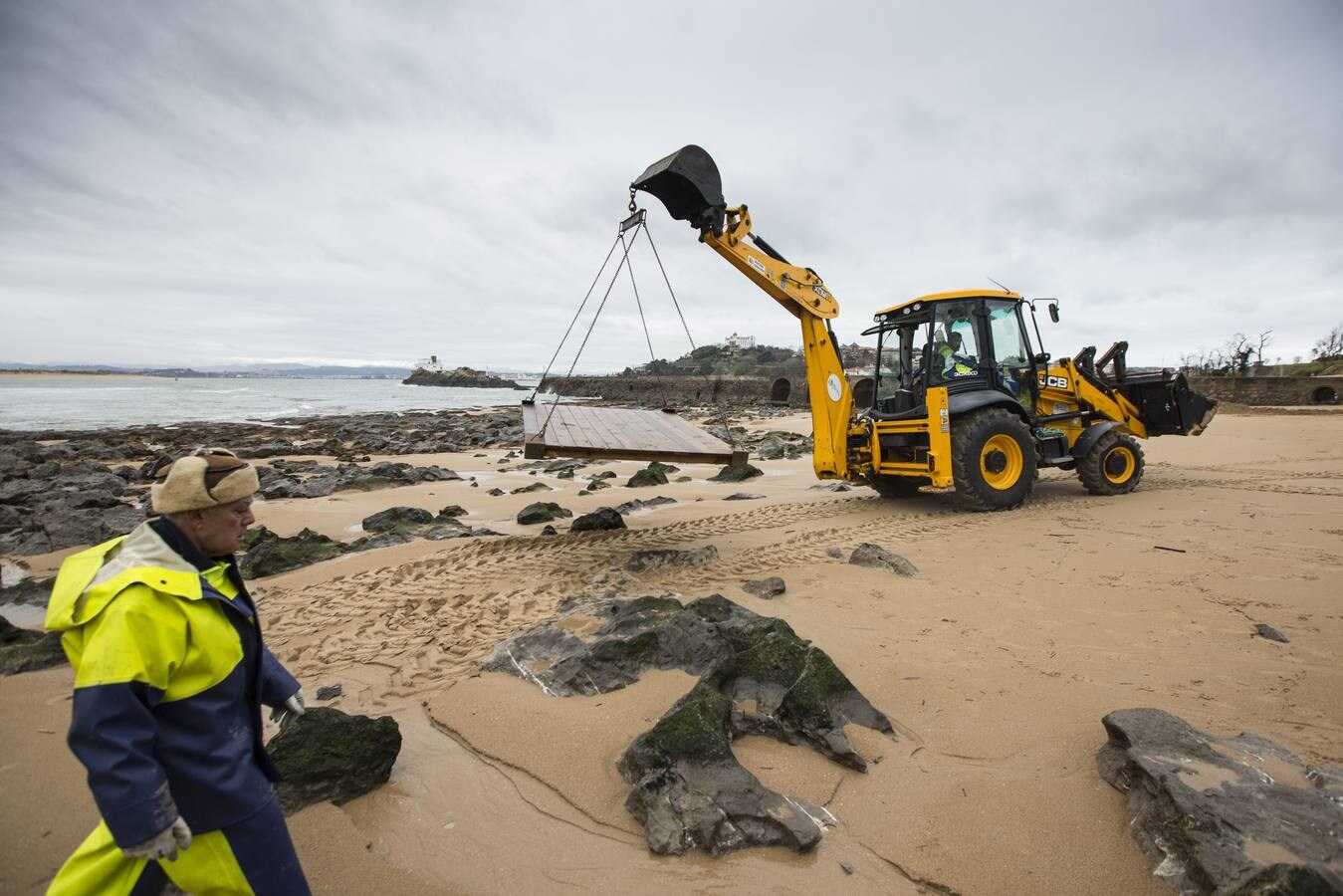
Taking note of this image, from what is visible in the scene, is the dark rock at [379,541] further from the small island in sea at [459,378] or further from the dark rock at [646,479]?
the small island in sea at [459,378]

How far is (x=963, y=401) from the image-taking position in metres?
8.16

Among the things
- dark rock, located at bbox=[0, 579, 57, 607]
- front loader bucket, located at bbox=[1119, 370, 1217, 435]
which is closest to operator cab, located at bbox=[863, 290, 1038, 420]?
front loader bucket, located at bbox=[1119, 370, 1217, 435]

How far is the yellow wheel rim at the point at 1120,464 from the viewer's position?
9.18 m

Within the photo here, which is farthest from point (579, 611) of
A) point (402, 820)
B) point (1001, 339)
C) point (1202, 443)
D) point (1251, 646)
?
point (1202, 443)

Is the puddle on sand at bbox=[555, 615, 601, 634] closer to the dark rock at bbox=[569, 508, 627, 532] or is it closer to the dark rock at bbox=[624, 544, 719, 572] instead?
the dark rock at bbox=[624, 544, 719, 572]

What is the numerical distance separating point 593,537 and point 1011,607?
14.1 feet

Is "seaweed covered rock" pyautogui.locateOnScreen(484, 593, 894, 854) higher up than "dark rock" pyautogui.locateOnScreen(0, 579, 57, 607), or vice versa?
"seaweed covered rock" pyautogui.locateOnScreen(484, 593, 894, 854)

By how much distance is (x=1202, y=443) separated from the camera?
52.1 ft

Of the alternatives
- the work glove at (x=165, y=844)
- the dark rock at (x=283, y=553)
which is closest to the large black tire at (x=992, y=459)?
the dark rock at (x=283, y=553)

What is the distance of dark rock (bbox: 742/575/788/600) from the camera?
5.16m

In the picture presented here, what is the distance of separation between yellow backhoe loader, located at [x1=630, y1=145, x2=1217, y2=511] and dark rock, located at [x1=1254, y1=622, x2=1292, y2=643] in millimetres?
3754

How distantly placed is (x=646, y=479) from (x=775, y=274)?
5.05m

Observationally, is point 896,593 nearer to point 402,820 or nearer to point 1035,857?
point 1035,857

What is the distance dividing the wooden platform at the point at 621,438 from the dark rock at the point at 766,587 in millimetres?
1323
